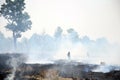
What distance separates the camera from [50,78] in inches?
160

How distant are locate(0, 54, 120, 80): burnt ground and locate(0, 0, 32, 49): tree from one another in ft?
1.11

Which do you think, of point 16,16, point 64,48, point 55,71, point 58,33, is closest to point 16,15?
point 16,16

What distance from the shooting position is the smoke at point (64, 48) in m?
4.06

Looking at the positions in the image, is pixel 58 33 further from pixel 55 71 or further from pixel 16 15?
pixel 16 15

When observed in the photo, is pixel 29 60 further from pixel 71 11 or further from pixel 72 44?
pixel 71 11

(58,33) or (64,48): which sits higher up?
(58,33)

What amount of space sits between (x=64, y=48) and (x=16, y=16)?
0.89 m

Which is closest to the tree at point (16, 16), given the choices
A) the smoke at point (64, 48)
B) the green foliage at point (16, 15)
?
the green foliage at point (16, 15)

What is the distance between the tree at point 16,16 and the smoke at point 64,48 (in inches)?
6.0

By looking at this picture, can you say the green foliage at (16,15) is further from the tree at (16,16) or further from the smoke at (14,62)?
the smoke at (14,62)

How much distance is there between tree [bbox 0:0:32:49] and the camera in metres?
4.04

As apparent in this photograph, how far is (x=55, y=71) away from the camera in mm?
4125

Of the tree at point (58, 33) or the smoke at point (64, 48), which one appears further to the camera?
the tree at point (58, 33)

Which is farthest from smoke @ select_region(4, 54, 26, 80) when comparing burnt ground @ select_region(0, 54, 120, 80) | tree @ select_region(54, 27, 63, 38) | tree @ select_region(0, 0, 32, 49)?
tree @ select_region(54, 27, 63, 38)
